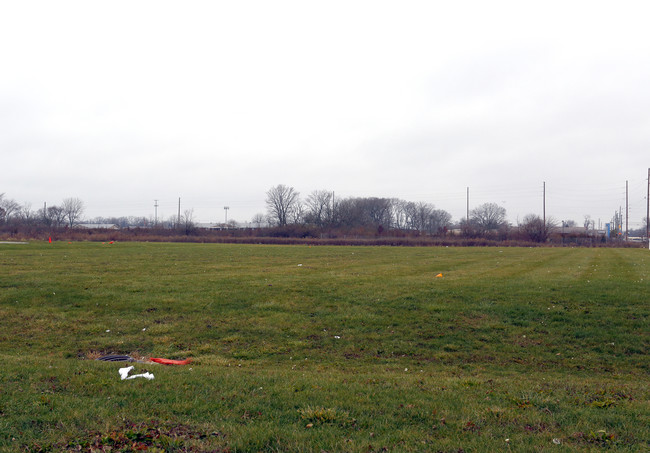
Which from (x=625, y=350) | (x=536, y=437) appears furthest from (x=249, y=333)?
(x=625, y=350)

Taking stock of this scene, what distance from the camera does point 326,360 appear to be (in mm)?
9438

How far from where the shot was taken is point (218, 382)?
657cm

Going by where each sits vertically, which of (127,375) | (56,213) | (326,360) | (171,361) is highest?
(56,213)

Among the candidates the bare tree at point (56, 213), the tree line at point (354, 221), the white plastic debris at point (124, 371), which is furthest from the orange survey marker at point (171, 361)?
the bare tree at point (56, 213)

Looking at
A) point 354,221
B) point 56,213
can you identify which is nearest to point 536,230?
point 354,221

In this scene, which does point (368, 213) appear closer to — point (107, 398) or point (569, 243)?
point (569, 243)

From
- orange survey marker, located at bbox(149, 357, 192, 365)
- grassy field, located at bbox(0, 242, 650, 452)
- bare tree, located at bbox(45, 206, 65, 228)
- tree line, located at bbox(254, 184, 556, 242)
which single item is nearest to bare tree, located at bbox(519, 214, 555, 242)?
tree line, located at bbox(254, 184, 556, 242)

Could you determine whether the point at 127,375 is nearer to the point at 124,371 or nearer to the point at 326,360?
the point at 124,371

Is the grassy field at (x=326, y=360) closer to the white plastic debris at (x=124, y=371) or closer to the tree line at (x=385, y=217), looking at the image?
the white plastic debris at (x=124, y=371)

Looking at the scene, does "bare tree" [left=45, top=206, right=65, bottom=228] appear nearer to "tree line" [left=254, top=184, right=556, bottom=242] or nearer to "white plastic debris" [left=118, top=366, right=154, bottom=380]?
"tree line" [left=254, top=184, right=556, bottom=242]

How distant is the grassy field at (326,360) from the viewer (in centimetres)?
455

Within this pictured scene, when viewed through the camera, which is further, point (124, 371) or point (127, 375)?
point (124, 371)

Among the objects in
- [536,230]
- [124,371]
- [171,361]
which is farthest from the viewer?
[536,230]

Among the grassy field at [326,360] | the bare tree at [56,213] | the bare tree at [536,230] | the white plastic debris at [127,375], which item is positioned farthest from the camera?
the bare tree at [56,213]
